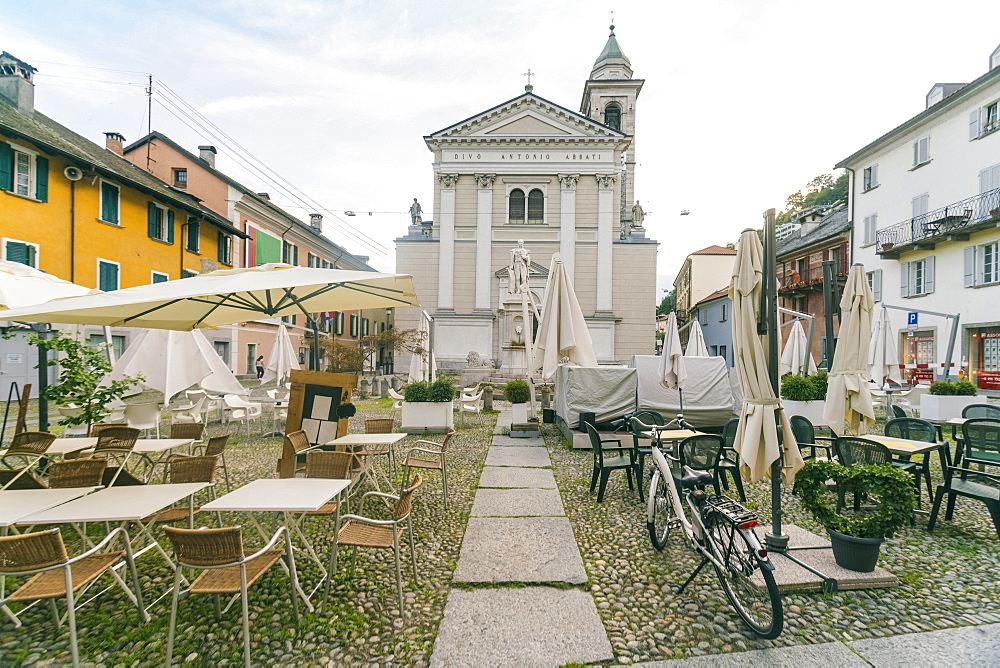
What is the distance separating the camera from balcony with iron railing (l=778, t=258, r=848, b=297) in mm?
26766

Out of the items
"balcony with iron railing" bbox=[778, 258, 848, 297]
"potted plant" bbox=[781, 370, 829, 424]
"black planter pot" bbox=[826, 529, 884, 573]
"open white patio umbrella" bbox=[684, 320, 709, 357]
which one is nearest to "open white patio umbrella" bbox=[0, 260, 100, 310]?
"black planter pot" bbox=[826, 529, 884, 573]

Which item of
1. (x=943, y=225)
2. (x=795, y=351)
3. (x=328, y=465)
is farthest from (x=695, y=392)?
(x=943, y=225)

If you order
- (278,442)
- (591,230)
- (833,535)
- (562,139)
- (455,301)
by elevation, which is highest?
(562,139)

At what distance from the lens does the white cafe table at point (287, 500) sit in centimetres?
338

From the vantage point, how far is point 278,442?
9742 mm

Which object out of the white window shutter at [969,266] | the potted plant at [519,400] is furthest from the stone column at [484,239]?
the white window shutter at [969,266]

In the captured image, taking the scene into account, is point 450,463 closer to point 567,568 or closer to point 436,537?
point 436,537

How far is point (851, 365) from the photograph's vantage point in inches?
258

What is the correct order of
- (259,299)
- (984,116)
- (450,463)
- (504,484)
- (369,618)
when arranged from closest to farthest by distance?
1. (369,618)
2. (259,299)
3. (504,484)
4. (450,463)
5. (984,116)

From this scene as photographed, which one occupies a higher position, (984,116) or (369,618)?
(984,116)

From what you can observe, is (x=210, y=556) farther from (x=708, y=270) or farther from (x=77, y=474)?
(x=708, y=270)

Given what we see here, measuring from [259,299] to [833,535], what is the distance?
6.52 m

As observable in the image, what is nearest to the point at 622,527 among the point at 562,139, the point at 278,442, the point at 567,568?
the point at 567,568

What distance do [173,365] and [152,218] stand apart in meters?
15.3
